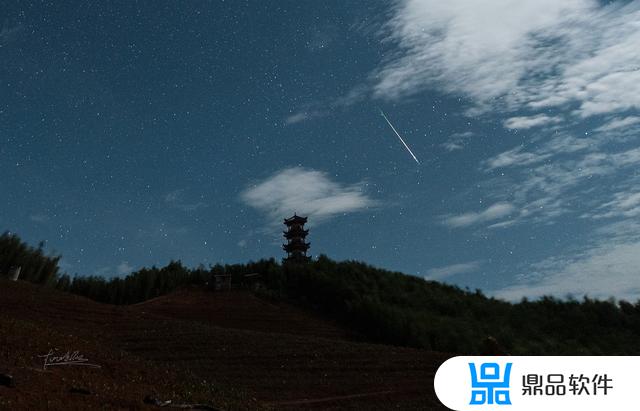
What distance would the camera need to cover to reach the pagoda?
6122 cm

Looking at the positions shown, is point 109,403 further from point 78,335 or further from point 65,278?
point 65,278

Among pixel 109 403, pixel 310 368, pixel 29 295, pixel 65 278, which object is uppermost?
pixel 65 278

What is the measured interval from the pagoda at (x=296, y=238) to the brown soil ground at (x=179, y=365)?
37.9 m

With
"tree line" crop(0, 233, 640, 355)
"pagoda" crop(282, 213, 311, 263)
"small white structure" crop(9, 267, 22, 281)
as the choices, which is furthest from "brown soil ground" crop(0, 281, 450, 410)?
"pagoda" crop(282, 213, 311, 263)

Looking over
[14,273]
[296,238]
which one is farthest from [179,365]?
[296,238]

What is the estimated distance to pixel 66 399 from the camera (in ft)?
31.1

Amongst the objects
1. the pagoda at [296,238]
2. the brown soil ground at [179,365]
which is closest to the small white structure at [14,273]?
the brown soil ground at [179,365]

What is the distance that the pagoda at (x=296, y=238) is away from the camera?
6122 cm

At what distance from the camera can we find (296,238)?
61875 mm

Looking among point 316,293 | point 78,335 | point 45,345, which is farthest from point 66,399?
point 316,293

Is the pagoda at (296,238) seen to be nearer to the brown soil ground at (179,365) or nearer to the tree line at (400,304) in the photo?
the tree line at (400,304)

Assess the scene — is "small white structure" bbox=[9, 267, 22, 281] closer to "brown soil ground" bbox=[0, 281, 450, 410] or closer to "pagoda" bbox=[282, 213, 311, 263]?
"brown soil ground" bbox=[0, 281, 450, 410]

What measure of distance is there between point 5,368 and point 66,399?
6.57 feet

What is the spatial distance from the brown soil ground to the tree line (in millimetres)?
6149
